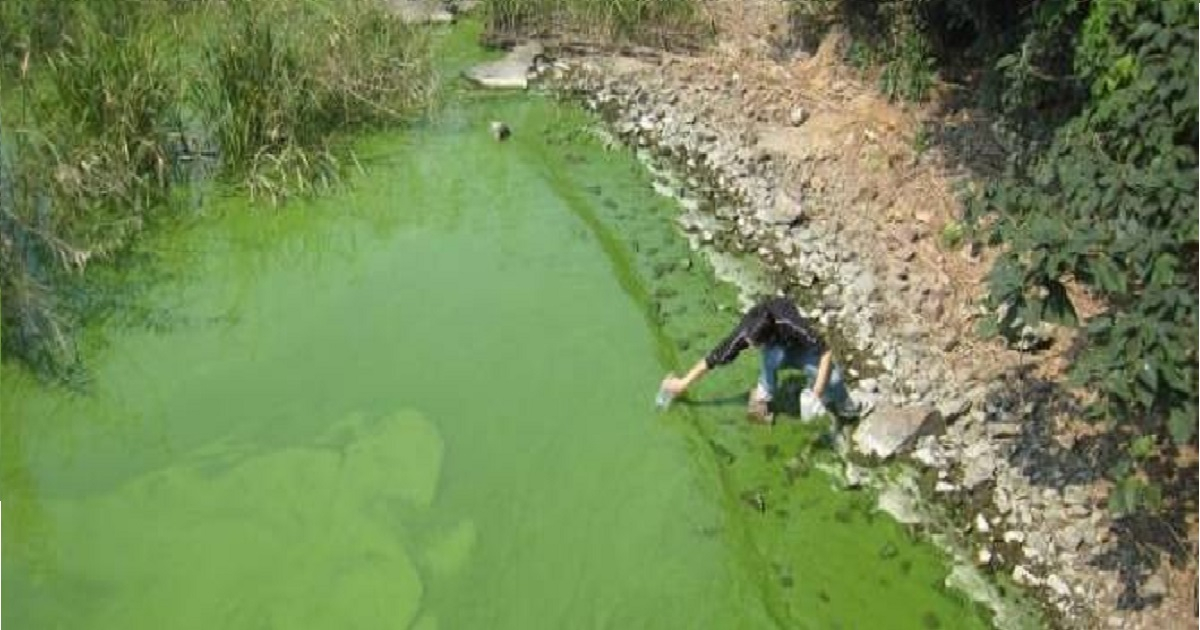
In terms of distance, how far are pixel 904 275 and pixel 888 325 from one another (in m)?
0.47

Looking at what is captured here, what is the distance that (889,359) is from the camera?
6086 mm

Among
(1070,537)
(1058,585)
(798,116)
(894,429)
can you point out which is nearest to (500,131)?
(798,116)

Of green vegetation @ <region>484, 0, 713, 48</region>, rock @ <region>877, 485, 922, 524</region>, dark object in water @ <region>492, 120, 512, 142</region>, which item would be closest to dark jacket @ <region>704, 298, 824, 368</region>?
rock @ <region>877, 485, 922, 524</region>

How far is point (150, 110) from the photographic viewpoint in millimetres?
7312

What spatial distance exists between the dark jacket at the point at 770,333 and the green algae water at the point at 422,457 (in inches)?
16.7

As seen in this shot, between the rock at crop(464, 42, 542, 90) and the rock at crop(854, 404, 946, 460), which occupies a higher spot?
the rock at crop(464, 42, 542, 90)

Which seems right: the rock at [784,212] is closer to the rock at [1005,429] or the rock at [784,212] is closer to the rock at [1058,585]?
the rock at [1005,429]

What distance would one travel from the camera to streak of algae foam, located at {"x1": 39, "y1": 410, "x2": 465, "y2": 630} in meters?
4.60

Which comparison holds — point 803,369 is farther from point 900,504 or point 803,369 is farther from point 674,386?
point 900,504

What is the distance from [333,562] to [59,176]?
3284 millimetres

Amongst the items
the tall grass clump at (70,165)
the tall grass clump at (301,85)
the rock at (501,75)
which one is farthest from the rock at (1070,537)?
the rock at (501,75)

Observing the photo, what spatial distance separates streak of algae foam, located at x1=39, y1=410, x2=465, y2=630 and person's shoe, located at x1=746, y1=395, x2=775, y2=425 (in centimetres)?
156

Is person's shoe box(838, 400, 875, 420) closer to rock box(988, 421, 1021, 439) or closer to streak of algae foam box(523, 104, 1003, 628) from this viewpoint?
streak of algae foam box(523, 104, 1003, 628)

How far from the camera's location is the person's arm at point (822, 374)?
550 cm
